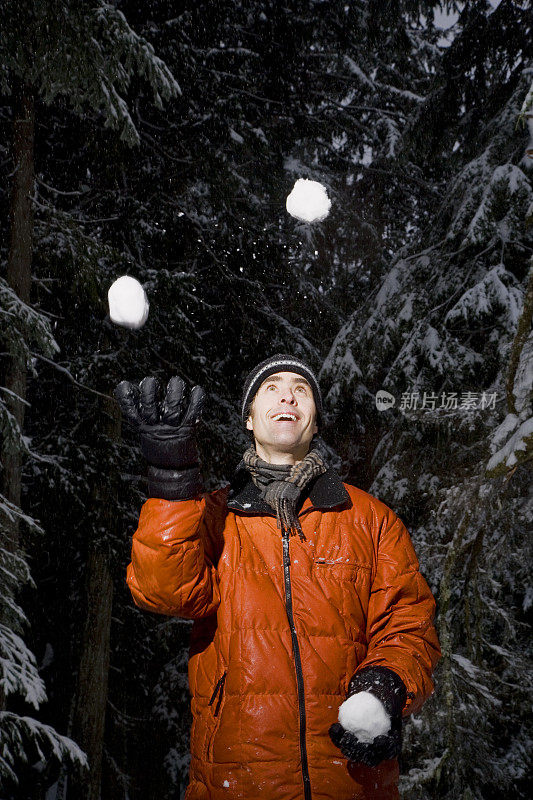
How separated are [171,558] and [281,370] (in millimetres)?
1162

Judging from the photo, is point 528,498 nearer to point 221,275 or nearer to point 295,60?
point 221,275

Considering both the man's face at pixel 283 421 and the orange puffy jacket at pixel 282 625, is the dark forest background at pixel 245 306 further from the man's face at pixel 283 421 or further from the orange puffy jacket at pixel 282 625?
the orange puffy jacket at pixel 282 625

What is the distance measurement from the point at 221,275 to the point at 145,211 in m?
1.61

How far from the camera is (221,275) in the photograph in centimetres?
986

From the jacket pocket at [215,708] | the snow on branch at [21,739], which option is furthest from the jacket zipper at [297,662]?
the snow on branch at [21,739]

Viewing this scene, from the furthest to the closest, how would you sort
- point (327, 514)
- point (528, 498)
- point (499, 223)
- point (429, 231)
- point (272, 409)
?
point (429, 231), point (499, 223), point (528, 498), point (272, 409), point (327, 514)

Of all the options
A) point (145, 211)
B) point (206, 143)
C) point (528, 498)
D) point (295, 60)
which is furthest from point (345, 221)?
point (528, 498)

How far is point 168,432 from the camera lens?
2.07m

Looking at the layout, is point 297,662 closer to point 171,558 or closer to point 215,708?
point 215,708

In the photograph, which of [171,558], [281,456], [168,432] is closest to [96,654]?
[281,456]

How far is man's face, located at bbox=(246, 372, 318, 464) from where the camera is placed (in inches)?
99.6

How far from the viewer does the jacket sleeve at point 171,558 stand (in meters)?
2.03

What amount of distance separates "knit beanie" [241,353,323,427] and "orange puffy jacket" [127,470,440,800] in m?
0.58

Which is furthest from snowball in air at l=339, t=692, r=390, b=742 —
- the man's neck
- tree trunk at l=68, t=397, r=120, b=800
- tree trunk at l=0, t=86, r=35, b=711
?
tree trunk at l=68, t=397, r=120, b=800
